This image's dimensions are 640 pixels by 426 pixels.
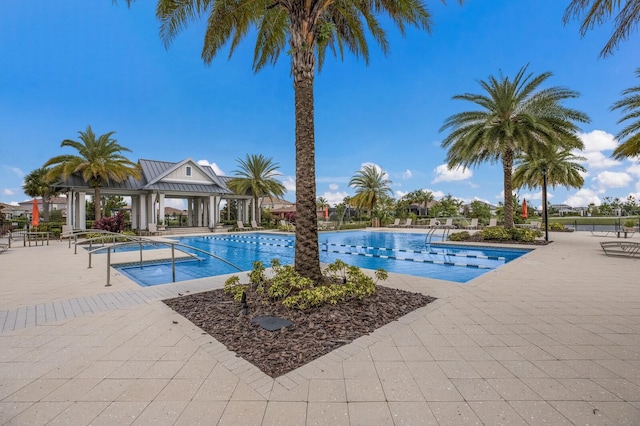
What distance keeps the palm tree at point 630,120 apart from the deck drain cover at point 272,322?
52.3ft

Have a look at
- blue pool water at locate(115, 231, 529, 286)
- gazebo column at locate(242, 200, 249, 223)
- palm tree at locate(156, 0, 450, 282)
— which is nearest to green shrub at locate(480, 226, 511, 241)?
blue pool water at locate(115, 231, 529, 286)

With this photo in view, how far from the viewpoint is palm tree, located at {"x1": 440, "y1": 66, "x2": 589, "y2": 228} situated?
1370 centimetres

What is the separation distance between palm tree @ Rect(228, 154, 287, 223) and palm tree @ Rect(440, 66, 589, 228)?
58.6 feet

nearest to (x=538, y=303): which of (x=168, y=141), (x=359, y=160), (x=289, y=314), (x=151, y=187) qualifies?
(x=289, y=314)

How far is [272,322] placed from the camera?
395cm

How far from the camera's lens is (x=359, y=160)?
31.7 meters

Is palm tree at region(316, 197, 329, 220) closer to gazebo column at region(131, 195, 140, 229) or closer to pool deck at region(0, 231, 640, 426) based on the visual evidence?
gazebo column at region(131, 195, 140, 229)

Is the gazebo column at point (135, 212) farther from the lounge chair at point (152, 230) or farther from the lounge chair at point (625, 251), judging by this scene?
the lounge chair at point (625, 251)

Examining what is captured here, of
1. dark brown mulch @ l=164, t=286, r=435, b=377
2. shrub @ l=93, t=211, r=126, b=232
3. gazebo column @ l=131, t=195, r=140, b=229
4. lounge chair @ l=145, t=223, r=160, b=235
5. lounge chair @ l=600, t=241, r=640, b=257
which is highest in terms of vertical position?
gazebo column @ l=131, t=195, r=140, b=229

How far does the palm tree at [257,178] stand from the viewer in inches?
1098

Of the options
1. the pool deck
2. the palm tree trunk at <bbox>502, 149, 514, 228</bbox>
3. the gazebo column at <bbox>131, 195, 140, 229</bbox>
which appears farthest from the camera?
the gazebo column at <bbox>131, 195, 140, 229</bbox>

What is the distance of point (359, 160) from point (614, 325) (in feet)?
94.2

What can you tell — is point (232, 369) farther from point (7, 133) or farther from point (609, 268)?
point (7, 133)

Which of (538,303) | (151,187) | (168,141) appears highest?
(168,141)
